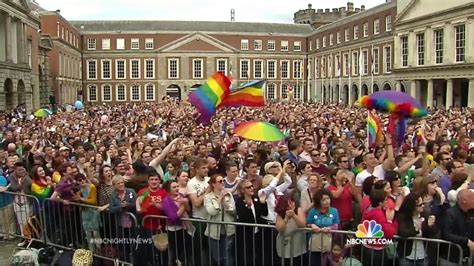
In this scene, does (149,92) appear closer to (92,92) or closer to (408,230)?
(92,92)

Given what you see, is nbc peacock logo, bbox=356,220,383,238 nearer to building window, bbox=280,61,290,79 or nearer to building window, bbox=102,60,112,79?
building window, bbox=280,61,290,79

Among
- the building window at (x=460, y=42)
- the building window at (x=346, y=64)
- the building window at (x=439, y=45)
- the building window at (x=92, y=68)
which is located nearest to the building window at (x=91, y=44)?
the building window at (x=92, y=68)

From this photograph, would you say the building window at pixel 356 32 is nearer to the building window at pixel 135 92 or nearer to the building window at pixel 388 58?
the building window at pixel 388 58

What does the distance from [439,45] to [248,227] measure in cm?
4277

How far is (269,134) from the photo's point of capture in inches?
376

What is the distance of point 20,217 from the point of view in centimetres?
916

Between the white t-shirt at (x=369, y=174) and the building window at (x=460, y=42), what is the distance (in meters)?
36.6

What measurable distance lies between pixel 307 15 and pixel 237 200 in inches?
3548

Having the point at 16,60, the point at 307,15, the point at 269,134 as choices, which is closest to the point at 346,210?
the point at 269,134

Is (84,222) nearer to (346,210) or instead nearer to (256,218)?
(256,218)

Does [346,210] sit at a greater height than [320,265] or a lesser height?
greater

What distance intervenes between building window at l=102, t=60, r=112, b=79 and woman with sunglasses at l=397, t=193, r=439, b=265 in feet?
254

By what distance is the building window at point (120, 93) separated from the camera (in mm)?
80500

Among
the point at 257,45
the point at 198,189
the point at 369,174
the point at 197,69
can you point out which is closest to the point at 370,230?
the point at 369,174
